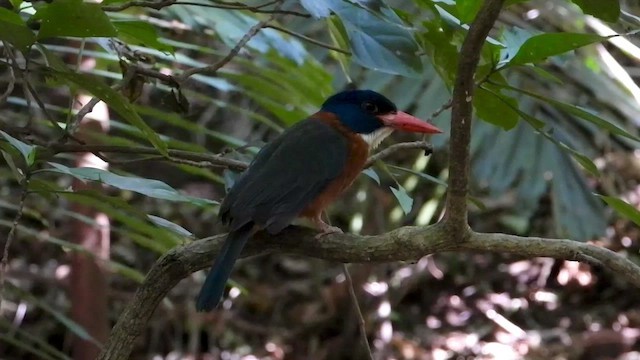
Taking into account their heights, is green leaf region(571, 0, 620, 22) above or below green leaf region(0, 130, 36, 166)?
above

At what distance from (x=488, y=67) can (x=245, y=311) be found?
9.57ft

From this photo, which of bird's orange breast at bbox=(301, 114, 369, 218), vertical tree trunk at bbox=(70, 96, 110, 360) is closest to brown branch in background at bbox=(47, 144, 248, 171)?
bird's orange breast at bbox=(301, 114, 369, 218)

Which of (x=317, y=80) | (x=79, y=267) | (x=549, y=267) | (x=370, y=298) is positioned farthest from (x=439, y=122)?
(x=549, y=267)

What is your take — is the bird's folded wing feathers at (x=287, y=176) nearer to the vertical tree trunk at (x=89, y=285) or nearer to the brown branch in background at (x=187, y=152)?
the brown branch in background at (x=187, y=152)

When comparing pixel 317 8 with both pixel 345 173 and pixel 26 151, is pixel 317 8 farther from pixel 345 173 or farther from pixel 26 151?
pixel 345 173

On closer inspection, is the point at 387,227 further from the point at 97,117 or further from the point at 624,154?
the point at 97,117

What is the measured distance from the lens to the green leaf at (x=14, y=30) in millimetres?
1068

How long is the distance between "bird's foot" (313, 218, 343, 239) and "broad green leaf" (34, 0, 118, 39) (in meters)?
0.43

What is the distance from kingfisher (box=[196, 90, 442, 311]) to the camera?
1444 millimetres

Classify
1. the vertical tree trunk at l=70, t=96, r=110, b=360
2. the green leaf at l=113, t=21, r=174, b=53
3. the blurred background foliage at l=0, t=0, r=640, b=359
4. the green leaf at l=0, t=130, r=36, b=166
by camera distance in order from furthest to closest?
the vertical tree trunk at l=70, t=96, r=110, b=360 < the blurred background foliage at l=0, t=0, r=640, b=359 < the green leaf at l=113, t=21, r=174, b=53 < the green leaf at l=0, t=130, r=36, b=166

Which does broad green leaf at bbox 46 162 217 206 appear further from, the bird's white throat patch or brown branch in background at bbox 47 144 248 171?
the bird's white throat patch

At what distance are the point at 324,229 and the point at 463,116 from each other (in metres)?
0.47

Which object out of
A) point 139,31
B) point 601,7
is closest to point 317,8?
point 139,31

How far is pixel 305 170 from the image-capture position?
1711 mm
